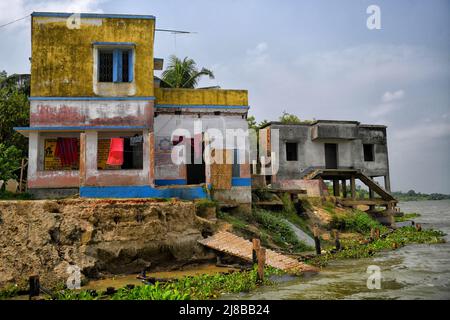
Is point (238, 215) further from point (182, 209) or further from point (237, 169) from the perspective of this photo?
point (182, 209)

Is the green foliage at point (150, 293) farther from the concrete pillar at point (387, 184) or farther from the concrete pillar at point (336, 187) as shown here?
the concrete pillar at point (387, 184)

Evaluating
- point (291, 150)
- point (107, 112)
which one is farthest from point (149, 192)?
point (291, 150)

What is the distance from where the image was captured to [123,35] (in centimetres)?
1941

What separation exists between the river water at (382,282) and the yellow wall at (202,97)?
9.20 metres

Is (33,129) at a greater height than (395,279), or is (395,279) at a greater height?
(33,129)

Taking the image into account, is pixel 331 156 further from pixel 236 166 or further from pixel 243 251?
pixel 243 251

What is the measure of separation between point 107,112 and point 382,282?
13594 mm

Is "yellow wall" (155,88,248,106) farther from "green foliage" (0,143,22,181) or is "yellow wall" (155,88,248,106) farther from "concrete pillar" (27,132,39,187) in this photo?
"green foliage" (0,143,22,181)

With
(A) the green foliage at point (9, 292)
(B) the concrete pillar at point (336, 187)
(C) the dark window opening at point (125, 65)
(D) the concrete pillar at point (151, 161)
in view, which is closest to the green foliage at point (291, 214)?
(D) the concrete pillar at point (151, 161)

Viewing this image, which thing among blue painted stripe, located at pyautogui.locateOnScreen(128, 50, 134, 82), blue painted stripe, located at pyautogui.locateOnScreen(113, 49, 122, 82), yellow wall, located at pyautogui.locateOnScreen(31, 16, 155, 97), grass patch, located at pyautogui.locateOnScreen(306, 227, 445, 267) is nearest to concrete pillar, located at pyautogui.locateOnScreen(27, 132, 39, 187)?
yellow wall, located at pyautogui.locateOnScreen(31, 16, 155, 97)

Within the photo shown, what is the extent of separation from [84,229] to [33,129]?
6482 millimetres

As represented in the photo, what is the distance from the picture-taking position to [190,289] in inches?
455
